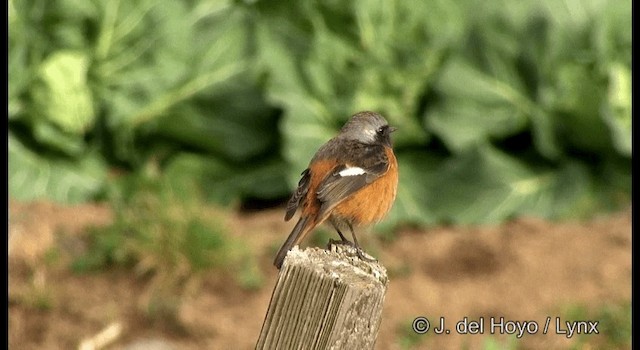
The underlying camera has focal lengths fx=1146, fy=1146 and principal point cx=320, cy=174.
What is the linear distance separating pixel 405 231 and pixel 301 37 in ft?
5.38

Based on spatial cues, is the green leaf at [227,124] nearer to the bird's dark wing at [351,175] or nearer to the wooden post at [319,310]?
the bird's dark wing at [351,175]

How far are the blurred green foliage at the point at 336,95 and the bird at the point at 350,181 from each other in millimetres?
2746

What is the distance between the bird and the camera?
4629 millimetres

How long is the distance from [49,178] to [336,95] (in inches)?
82.1

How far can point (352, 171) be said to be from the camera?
4.71 metres

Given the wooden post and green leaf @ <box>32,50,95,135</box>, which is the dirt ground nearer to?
green leaf @ <box>32,50,95,135</box>

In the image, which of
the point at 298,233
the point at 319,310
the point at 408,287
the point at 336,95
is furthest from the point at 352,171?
the point at 336,95

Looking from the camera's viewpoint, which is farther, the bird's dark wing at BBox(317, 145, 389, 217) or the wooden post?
the bird's dark wing at BBox(317, 145, 389, 217)

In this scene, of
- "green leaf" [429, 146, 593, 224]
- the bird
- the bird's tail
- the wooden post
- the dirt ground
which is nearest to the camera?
the wooden post

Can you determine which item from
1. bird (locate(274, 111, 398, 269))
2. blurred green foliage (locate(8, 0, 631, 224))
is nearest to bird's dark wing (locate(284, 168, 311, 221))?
bird (locate(274, 111, 398, 269))

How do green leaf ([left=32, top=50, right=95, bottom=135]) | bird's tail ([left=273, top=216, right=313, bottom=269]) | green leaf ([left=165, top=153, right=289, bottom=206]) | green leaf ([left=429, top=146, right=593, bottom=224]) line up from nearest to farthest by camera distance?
1. bird's tail ([left=273, top=216, right=313, bottom=269])
2. green leaf ([left=429, top=146, right=593, bottom=224])
3. green leaf ([left=32, top=50, right=95, bottom=135])
4. green leaf ([left=165, top=153, right=289, bottom=206])

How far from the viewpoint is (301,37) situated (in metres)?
8.26

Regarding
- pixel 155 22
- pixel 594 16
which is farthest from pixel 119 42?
pixel 594 16

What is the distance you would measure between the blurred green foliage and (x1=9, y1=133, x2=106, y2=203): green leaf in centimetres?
1
